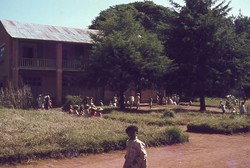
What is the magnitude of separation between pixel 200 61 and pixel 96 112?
1210 cm

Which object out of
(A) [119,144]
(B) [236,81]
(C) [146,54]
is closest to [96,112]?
(C) [146,54]

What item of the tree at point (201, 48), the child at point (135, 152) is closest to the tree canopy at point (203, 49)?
the tree at point (201, 48)

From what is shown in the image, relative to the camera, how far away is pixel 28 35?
30.6 metres

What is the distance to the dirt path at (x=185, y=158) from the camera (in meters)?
9.98

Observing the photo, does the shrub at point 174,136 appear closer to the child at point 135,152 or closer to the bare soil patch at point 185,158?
the bare soil patch at point 185,158

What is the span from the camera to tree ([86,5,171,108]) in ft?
90.7

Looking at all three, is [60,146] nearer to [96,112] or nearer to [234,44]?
[96,112]

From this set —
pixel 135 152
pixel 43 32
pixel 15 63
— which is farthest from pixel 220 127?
pixel 43 32

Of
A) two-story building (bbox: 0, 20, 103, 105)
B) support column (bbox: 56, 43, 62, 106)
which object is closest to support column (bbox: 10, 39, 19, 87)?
two-story building (bbox: 0, 20, 103, 105)

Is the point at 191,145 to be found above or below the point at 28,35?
below

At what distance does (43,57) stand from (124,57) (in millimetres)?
9891

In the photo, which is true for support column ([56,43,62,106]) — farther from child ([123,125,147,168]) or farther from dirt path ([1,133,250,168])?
child ([123,125,147,168])

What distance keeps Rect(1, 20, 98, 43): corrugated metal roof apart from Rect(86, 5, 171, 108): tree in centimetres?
287

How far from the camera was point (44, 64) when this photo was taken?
3241 centimetres
